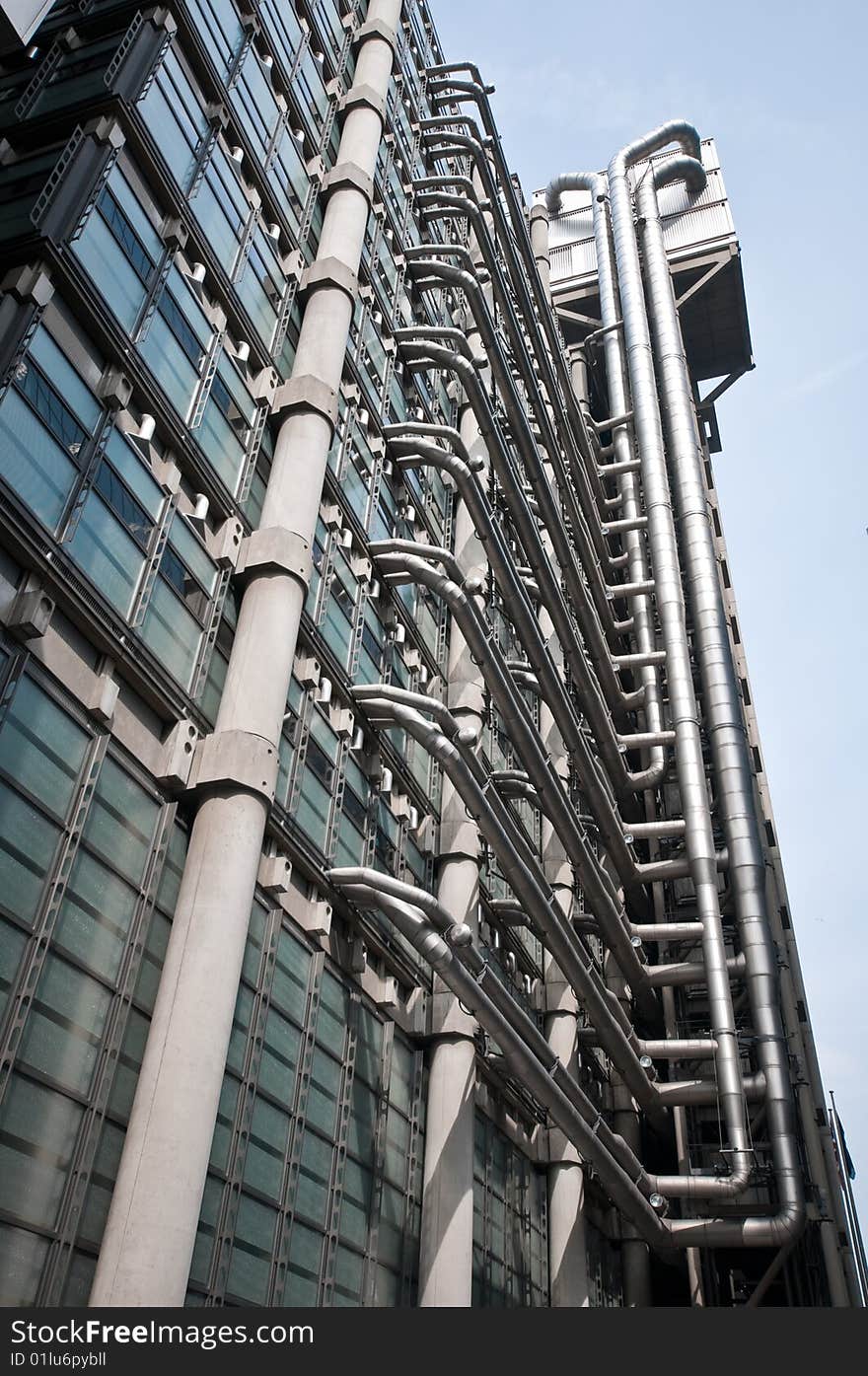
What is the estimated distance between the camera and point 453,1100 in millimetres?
23141

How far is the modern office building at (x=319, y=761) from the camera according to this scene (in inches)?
557

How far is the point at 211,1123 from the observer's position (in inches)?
580

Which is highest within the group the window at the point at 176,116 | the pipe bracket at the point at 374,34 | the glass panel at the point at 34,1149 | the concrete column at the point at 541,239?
the concrete column at the point at 541,239

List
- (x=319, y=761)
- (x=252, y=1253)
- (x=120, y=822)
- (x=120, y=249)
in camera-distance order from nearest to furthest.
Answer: (x=120, y=822), (x=252, y=1253), (x=120, y=249), (x=319, y=761)

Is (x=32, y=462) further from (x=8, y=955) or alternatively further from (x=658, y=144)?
(x=658, y=144)

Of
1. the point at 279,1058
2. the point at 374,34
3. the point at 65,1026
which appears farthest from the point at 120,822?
the point at 374,34

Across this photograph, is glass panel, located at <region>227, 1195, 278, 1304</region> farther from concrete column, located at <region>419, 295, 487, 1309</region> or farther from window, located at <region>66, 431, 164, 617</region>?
window, located at <region>66, 431, 164, 617</region>

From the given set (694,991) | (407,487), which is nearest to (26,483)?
(407,487)

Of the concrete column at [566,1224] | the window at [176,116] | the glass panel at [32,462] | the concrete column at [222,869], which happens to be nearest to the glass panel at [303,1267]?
the concrete column at [222,869]

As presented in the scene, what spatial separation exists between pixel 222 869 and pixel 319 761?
552 centimetres

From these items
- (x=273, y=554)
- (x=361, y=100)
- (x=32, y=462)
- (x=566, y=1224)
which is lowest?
(x=566, y=1224)

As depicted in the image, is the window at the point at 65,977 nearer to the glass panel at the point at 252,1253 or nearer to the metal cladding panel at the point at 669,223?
the glass panel at the point at 252,1253

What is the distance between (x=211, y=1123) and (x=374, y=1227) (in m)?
6.89

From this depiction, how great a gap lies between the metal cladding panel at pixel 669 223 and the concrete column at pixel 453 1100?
4223 centimetres
